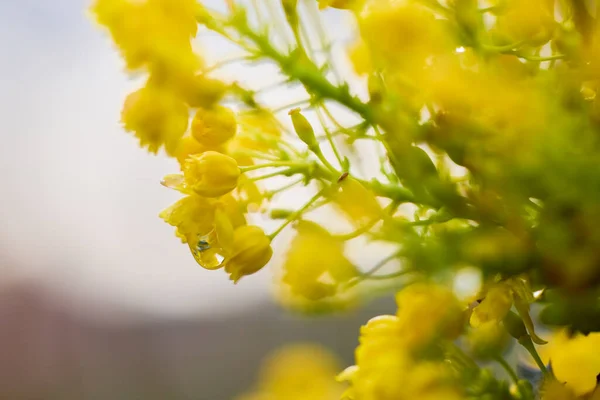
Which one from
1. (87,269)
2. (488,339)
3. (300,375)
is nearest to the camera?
(300,375)

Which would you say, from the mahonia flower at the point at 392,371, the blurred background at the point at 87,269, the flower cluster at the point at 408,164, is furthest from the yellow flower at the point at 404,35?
the blurred background at the point at 87,269

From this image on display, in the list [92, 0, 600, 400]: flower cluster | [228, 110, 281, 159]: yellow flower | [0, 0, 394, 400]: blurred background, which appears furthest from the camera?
[0, 0, 394, 400]: blurred background

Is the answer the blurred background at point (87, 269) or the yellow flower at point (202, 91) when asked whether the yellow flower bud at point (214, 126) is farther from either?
the blurred background at point (87, 269)

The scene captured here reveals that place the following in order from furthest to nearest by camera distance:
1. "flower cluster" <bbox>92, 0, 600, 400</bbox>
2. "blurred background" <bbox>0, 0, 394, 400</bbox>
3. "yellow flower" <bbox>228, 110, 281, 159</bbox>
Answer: "blurred background" <bbox>0, 0, 394, 400</bbox> < "yellow flower" <bbox>228, 110, 281, 159</bbox> < "flower cluster" <bbox>92, 0, 600, 400</bbox>

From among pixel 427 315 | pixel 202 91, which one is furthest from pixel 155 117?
pixel 427 315

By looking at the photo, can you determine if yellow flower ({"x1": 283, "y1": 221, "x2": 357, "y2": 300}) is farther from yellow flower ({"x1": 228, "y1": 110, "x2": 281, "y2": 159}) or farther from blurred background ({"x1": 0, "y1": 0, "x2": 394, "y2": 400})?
blurred background ({"x1": 0, "y1": 0, "x2": 394, "y2": 400})

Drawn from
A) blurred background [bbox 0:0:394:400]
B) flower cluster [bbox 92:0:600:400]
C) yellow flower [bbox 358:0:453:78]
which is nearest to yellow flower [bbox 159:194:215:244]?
flower cluster [bbox 92:0:600:400]

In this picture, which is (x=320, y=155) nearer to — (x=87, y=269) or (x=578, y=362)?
Result: (x=578, y=362)

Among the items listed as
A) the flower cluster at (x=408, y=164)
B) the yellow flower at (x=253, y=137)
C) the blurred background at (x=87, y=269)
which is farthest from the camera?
the blurred background at (x=87, y=269)
